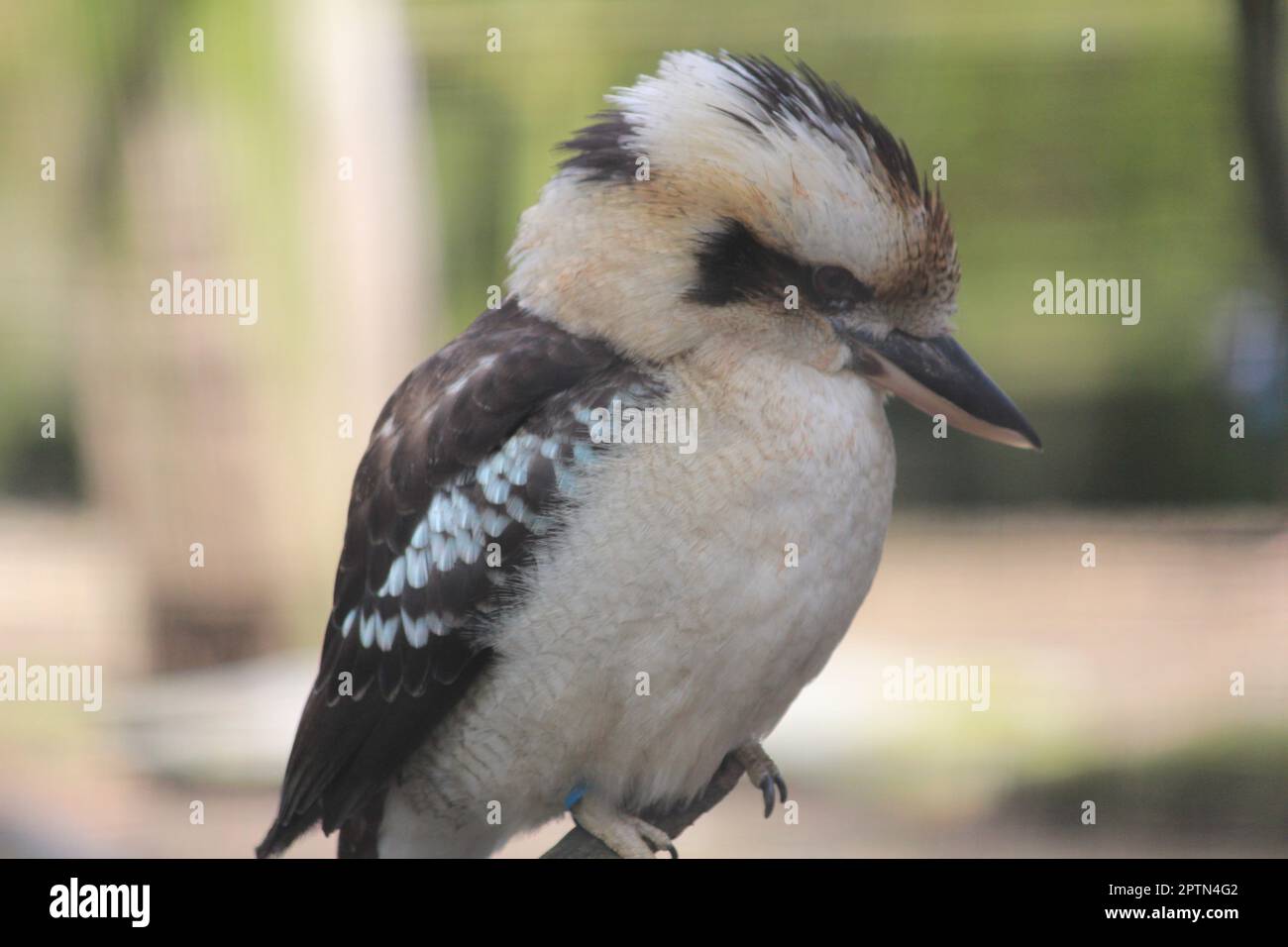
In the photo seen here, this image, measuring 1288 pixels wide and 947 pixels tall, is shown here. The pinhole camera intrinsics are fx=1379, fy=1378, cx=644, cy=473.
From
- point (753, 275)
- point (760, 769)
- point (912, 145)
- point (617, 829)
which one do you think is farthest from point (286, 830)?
point (912, 145)

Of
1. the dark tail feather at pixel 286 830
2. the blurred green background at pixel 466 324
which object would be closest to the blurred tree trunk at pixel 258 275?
the blurred green background at pixel 466 324

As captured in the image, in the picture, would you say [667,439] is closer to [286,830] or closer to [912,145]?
[286,830]

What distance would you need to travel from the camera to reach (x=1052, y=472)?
3674mm

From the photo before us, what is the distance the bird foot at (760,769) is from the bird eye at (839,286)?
0.53 meters

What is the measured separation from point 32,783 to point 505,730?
2086 mm

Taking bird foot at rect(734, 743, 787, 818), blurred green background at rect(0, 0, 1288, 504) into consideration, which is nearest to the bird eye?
bird foot at rect(734, 743, 787, 818)

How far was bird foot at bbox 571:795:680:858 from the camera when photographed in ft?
4.79

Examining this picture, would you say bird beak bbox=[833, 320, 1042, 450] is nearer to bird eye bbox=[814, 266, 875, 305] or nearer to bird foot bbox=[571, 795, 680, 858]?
bird eye bbox=[814, 266, 875, 305]

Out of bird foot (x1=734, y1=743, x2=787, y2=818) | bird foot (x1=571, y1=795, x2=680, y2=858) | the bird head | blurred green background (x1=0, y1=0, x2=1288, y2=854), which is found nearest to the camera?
the bird head

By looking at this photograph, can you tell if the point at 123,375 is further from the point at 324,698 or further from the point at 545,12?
the point at 324,698

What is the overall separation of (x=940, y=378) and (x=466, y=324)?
1.86 metres

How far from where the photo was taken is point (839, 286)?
133 centimetres

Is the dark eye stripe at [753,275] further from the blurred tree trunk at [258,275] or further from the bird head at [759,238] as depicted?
the blurred tree trunk at [258,275]

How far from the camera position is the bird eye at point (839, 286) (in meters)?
1.33
